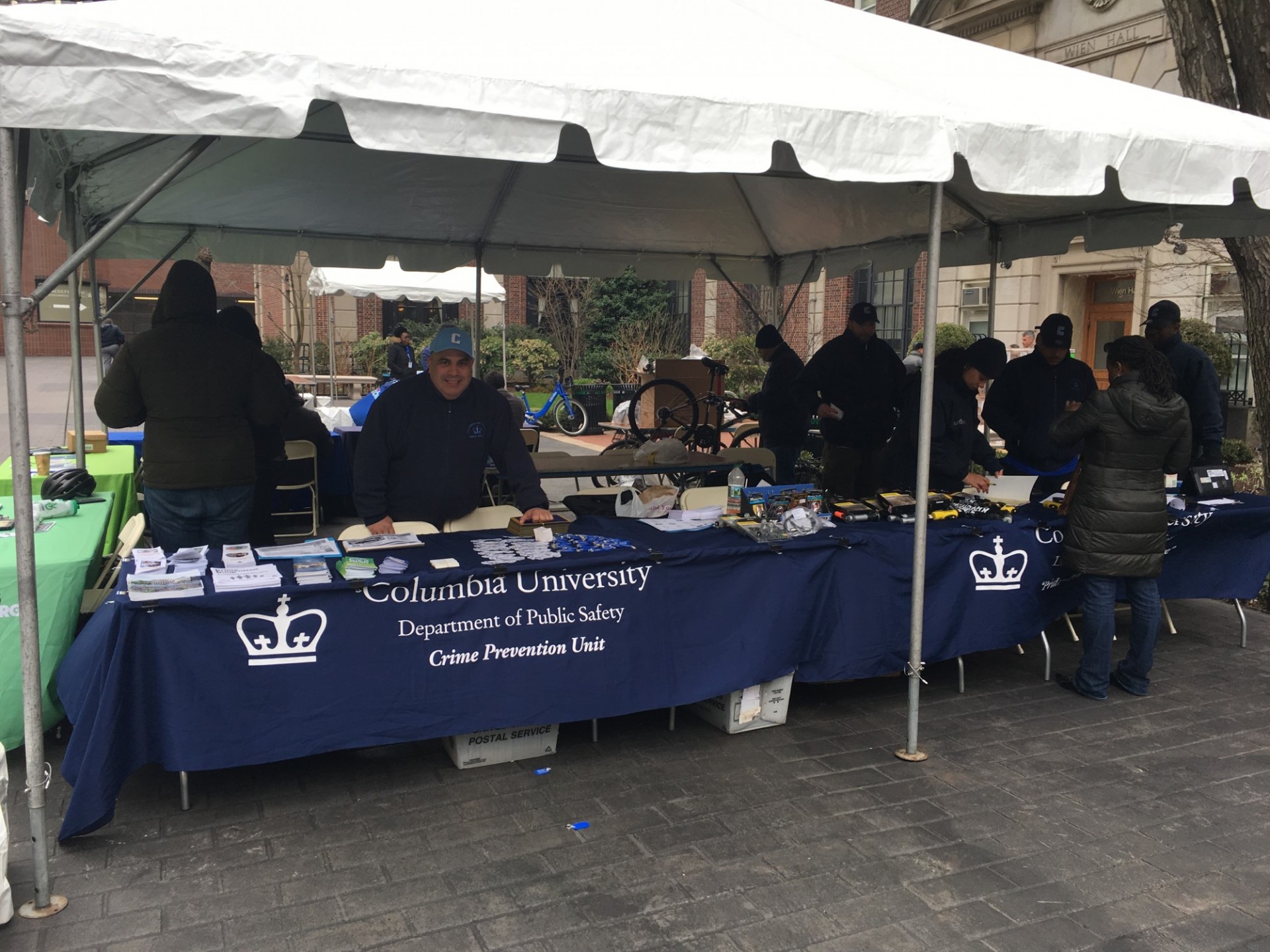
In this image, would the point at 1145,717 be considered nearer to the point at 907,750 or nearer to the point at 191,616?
the point at 907,750

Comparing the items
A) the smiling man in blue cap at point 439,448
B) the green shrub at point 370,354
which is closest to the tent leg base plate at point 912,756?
the smiling man in blue cap at point 439,448

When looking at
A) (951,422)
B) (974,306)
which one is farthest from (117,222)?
(974,306)

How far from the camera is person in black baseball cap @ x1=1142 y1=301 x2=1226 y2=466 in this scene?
5.94 m

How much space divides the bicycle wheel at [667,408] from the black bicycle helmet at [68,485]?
534 cm

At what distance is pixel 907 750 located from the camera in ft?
13.9

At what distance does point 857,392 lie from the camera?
7.08m

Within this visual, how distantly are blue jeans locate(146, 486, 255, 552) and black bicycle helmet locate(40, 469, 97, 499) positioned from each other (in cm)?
93

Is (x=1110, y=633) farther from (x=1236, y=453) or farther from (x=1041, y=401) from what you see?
(x=1236, y=453)

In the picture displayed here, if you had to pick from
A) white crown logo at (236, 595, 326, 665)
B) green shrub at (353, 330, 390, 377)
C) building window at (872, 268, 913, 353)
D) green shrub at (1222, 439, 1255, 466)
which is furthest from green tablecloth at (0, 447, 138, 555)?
green shrub at (353, 330, 390, 377)

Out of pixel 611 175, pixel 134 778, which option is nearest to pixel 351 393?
pixel 611 175

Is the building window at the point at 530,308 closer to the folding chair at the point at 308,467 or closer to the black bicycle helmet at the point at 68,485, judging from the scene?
the folding chair at the point at 308,467

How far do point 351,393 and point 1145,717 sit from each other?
20.2 m

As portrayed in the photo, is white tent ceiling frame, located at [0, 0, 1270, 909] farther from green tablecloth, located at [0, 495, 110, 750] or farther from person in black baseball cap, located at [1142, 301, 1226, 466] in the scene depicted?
green tablecloth, located at [0, 495, 110, 750]

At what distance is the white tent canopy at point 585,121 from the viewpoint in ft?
9.43
